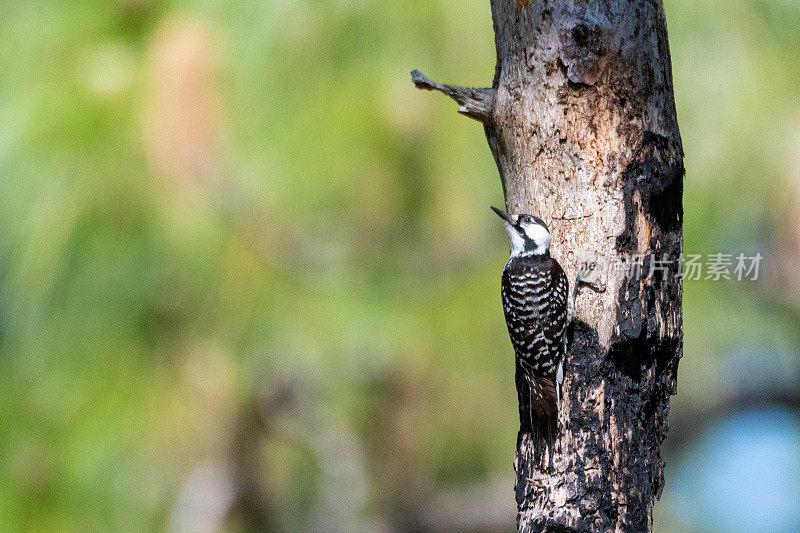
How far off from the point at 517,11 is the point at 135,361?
2497mm

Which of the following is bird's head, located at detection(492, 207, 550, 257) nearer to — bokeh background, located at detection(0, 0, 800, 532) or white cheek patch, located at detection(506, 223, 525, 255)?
white cheek patch, located at detection(506, 223, 525, 255)

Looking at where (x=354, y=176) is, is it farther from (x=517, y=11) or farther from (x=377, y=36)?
(x=517, y=11)

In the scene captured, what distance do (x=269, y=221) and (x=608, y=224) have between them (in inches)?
75.5

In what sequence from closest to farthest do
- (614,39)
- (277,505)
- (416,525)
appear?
(614,39) < (277,505) < (416,525)

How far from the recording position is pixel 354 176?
12.1ft

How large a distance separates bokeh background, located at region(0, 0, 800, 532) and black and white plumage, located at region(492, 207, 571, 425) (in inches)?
41.5

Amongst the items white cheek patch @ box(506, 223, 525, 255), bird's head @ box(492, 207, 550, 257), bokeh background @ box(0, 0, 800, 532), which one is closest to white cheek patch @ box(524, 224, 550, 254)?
bird's head @ box(492, 207, 550, 257)

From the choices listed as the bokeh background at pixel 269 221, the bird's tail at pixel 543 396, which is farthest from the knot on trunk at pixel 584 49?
the bokeh background at pixel 269 221

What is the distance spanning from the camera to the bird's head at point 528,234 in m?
2.44

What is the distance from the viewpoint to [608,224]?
7.51ft

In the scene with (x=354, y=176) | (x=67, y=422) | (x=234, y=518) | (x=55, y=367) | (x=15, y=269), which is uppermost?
(x=354, y=176)

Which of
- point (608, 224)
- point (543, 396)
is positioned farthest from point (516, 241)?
point (543, 396)

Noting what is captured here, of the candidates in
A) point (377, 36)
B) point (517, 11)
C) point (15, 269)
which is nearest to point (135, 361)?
point (15, 269)

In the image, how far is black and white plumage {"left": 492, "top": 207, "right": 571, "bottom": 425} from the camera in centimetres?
235
